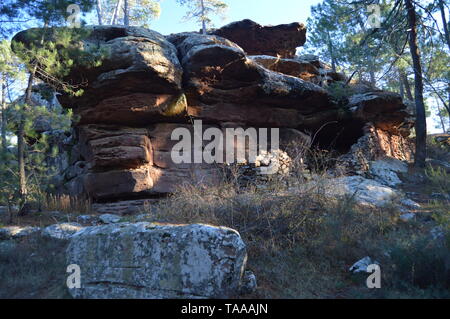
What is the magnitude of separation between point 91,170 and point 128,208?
160 cm

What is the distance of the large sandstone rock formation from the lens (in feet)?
27.7

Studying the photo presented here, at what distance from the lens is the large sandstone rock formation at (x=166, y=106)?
8.45 m

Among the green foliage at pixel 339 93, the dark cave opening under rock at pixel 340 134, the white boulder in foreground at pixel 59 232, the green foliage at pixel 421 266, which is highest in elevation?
the green foliage at pixel 339 93

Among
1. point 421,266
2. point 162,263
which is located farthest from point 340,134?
point 162,263

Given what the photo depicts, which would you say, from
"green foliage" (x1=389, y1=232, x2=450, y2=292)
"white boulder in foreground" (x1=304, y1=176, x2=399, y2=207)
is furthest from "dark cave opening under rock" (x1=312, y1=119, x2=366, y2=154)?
"green foliage" (x1=389, y1=232, x2=450, y2=292)

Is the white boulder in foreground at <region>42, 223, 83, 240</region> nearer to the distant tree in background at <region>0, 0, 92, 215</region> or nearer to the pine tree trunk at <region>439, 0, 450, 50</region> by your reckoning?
the distant tree in background at <region>0, 0, 92, 215</region>

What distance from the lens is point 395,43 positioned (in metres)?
12.4

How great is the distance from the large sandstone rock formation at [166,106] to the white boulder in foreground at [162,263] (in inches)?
206

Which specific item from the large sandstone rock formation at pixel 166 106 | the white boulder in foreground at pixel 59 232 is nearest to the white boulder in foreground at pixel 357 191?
the large sandstone rock formation at pixel 166 106

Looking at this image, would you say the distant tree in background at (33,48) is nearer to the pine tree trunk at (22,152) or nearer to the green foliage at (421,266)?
the pine tree trunk at (22,152)

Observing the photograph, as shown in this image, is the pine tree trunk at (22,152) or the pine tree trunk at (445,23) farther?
the pine tree trunk at (445,23)

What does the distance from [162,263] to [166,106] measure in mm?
6524

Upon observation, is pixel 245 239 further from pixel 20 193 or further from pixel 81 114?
pixel 81 114
